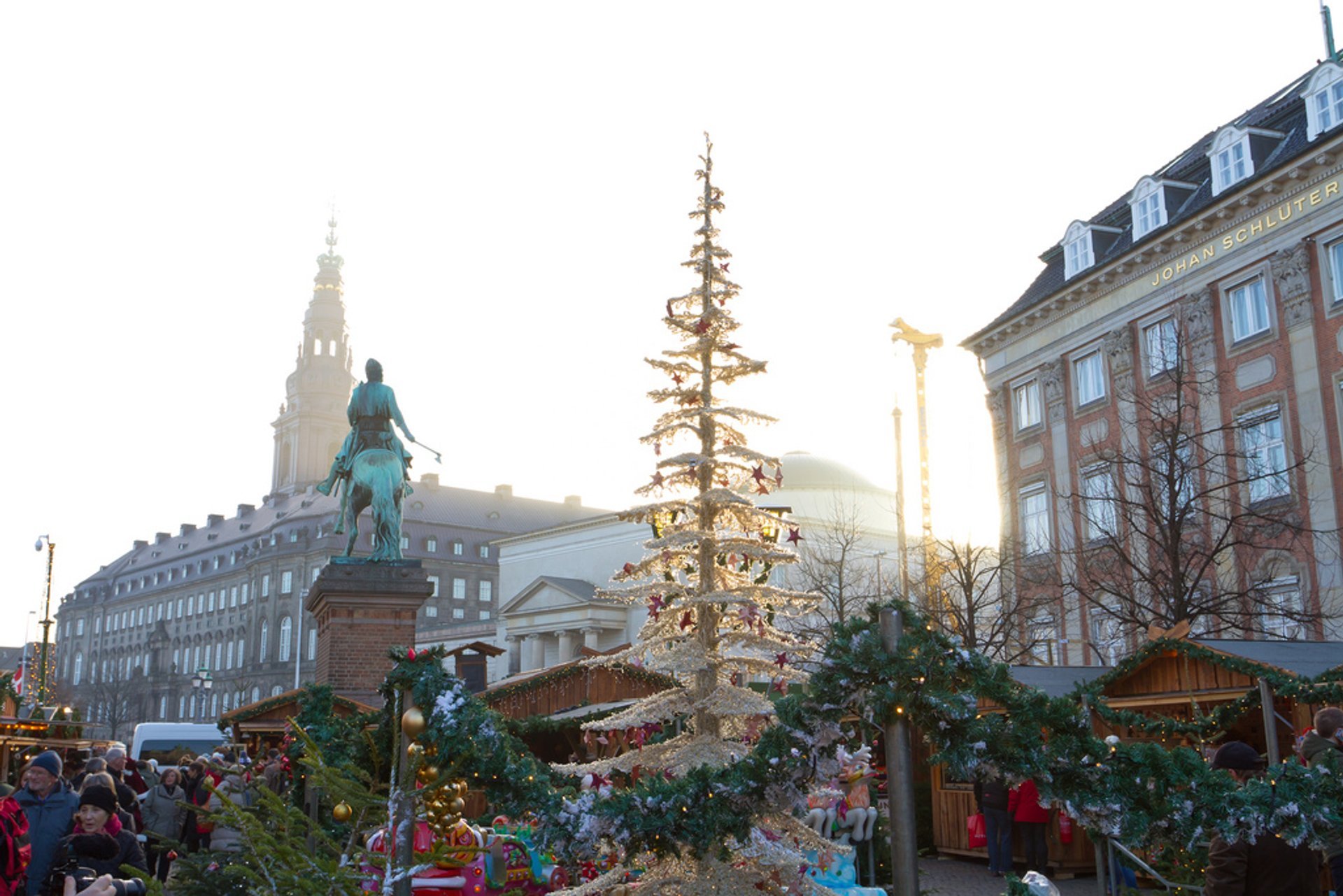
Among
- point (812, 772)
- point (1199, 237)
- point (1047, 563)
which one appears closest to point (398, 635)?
point (812, 772)

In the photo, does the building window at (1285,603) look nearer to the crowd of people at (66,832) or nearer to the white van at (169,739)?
the crowd of people at (66,832)

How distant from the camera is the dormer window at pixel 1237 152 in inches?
1135

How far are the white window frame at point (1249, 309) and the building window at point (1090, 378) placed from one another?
4.06 m

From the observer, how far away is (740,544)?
10.9m

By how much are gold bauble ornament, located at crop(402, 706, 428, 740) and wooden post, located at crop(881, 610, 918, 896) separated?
7.83 ft

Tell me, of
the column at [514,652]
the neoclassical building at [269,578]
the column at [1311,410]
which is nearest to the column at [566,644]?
the column at [514,652]

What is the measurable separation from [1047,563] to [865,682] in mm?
27682

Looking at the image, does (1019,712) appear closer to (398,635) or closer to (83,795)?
(83,795)

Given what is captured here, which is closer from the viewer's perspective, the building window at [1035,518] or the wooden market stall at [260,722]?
the wooden market stall at [260,722]

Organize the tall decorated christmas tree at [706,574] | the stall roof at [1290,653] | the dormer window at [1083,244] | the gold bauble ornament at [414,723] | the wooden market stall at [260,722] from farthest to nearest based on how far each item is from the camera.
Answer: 1. the dormer window at [1083,244]
2. the wooden market stall at [260,722]
3. the stall roof at [1290,653]
4. the tall decorated christmas tree at [706,574]
5. the gold bauble ornament at [414,723]

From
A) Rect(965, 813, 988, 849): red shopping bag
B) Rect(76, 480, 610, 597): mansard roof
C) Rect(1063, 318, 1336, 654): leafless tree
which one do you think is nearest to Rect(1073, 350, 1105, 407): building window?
Rect(1063, 318, 1336, 654): leafless tree

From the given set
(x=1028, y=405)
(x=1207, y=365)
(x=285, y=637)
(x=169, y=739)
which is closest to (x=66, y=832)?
(x=169, y=739)

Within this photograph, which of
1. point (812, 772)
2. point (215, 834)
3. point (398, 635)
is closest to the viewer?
point (812, 772)

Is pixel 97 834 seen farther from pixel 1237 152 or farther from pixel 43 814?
pixel 1237 152
